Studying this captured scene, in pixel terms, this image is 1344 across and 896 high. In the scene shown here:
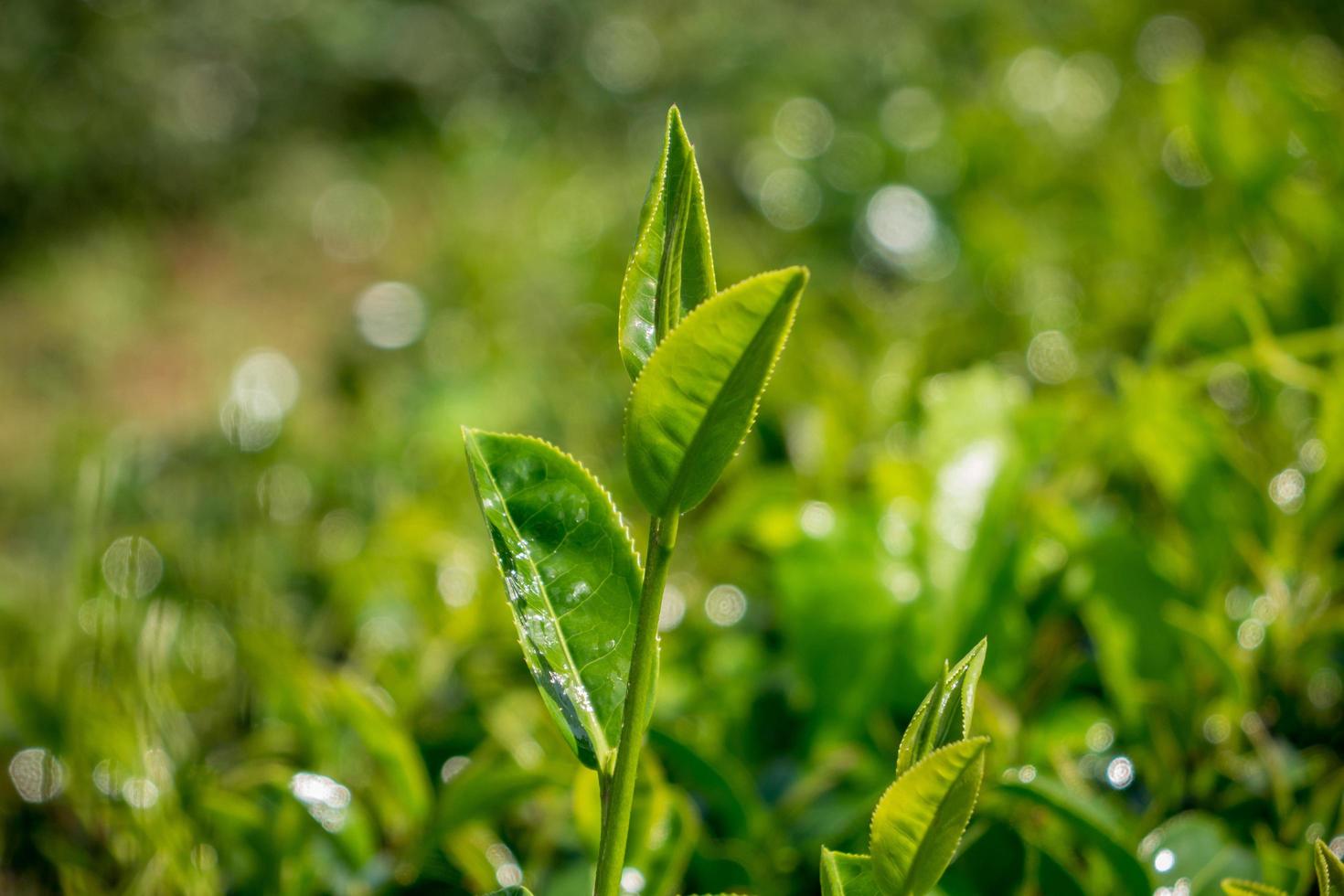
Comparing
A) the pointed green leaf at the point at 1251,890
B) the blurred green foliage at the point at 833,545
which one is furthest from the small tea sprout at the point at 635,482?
the pointed green leaf at the point at 1251,890

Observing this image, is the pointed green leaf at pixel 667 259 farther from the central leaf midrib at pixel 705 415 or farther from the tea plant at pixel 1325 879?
the tea plant at pixel 1325 879

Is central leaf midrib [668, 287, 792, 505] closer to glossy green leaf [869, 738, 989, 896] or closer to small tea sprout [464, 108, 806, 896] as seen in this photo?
small tea sprout [464, 108, 806, 896]

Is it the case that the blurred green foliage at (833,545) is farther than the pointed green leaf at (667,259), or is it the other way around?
the blurred green foliage at (833,545)

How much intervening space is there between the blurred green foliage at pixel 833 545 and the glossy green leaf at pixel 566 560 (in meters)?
0.21

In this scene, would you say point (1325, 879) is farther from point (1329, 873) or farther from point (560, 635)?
point (560, 635)

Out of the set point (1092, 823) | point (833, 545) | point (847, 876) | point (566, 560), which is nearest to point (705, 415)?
point (566, 560)

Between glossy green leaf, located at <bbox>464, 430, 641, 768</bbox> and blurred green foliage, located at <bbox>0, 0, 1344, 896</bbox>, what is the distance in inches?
8.4

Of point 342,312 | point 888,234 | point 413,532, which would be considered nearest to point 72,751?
point 413,532

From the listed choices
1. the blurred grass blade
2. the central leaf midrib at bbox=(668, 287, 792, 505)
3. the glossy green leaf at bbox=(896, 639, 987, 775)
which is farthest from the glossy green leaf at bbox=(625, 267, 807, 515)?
the blurred grass blade

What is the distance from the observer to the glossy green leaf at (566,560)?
0.60 m

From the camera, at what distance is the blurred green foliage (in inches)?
33.9

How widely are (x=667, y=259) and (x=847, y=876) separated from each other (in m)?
0.34

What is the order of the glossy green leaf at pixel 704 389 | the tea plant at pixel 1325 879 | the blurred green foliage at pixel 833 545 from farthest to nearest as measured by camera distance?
the blurred green foliage at pixel 833 545 → the tea plant at pixel 1325 879 → the glossy green leaf at pixel 704 389

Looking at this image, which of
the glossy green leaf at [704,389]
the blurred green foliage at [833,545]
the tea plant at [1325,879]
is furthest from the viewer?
the blurred green foliage at [833,545]
